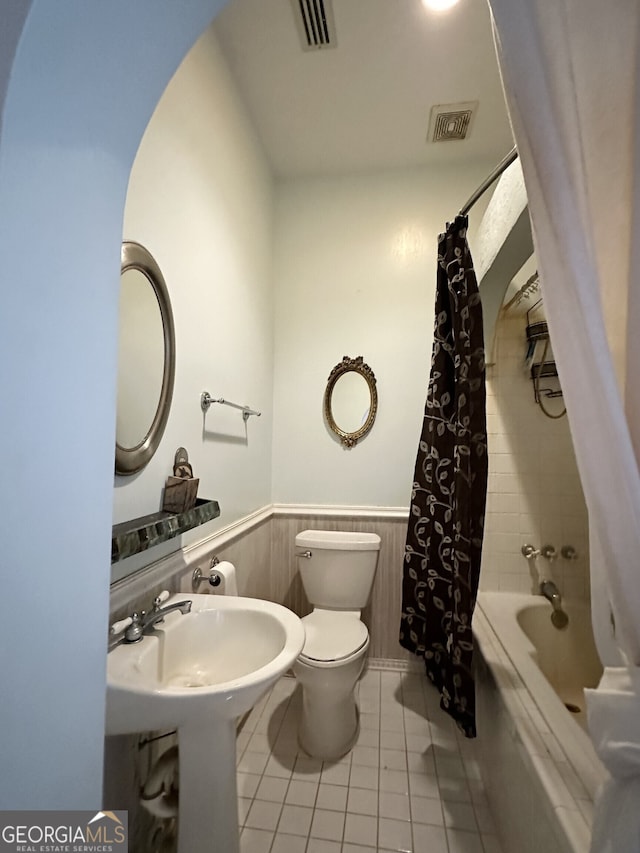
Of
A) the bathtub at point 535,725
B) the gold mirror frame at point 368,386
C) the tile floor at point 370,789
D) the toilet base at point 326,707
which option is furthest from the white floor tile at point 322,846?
the gold mirror frame at point 368,386

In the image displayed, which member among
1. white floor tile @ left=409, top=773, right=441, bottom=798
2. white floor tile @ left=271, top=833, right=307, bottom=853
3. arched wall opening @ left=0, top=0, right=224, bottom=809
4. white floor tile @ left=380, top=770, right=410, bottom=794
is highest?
arched wall opening @ left=0, top=0, right=224, bottom=809

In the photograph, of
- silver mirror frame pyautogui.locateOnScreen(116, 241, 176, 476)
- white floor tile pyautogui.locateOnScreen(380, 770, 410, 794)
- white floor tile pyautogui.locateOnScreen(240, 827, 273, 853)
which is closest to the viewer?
silver mirror frame pyautogui.locateOnScreen(116, 241, 176, 476)

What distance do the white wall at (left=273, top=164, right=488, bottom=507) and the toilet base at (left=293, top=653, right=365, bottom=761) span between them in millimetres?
912

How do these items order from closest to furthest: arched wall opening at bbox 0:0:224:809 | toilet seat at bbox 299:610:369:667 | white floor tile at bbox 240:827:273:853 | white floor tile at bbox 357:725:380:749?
arched wall opening at bbox 0:0:224:809 → white floor tile at bbox 240:827:273:853 → toilet seat at bbox 299:610:369:667 → white floor tile at bbox 357:725:380:749

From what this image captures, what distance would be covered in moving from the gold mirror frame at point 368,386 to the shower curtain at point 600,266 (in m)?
1.57

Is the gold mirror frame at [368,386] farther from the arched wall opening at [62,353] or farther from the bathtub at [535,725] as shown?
the arched wall opening at [62,353]

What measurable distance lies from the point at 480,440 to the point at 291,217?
1855 mm

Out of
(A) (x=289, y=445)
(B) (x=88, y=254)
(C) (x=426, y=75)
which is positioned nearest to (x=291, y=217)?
(C) (x=426, y=75)

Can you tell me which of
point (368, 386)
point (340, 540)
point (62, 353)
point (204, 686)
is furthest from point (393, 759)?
point (62, 353)

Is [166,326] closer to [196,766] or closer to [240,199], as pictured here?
[240,199]

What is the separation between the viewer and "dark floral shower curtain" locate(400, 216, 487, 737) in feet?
4.51

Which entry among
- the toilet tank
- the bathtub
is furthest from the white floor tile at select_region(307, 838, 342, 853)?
the toilet tank

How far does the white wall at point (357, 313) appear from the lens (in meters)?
2.21

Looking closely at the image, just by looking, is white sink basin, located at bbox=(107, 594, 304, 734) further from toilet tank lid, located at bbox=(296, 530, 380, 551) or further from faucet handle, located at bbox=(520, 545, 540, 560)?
faucet handle, located at bbox=(520, 545, 540, 560)
